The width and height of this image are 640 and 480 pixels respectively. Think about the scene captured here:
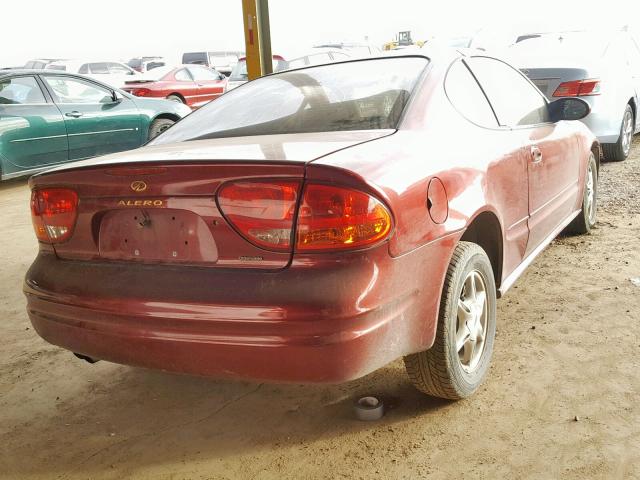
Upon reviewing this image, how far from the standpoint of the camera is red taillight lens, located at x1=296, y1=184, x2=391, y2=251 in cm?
192

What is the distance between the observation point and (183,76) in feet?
50.2

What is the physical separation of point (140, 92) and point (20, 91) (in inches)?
232

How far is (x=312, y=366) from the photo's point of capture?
75.6 inches

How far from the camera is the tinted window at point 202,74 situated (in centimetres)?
1577

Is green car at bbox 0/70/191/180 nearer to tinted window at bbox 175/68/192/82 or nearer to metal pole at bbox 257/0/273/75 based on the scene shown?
metal pole at bbox 257/0/273/75

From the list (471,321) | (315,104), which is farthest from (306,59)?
(471,321)

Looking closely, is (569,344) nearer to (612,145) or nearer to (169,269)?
(169,269)

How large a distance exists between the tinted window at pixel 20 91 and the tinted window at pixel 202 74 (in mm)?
7975

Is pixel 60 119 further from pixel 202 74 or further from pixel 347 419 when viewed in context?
pixel 202 74

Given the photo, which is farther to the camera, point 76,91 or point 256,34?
point 76,91

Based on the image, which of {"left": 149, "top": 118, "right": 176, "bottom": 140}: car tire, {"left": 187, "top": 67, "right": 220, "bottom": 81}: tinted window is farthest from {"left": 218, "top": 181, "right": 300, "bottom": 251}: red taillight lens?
{"left": 187, "top": 67, "right": 220, "bottom": 81}: tinted window

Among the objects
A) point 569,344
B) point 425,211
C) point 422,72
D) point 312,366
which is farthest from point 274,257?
point 569,344

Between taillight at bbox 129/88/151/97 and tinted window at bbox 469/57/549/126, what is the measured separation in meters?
10.9

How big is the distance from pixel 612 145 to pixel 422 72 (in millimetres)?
5409
